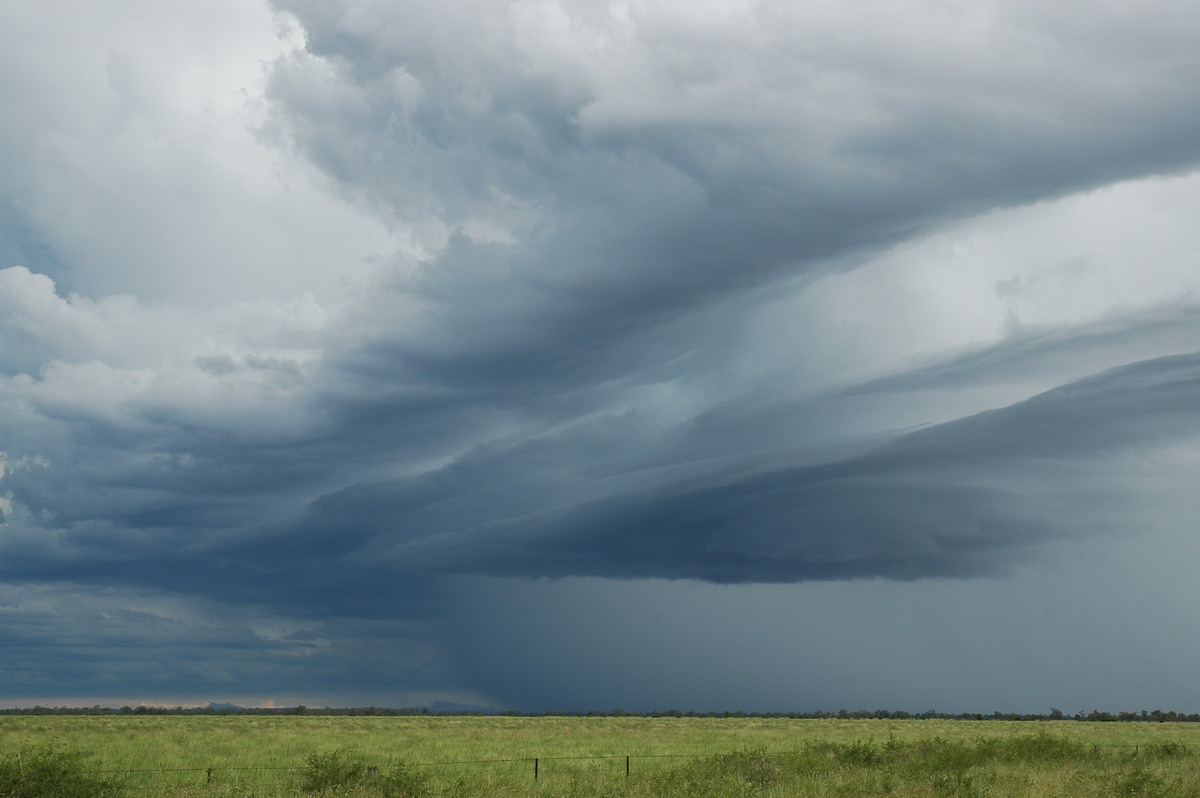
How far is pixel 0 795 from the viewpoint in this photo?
23.1 m

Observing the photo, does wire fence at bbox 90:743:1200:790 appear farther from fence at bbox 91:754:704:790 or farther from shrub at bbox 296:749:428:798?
shrub at bbox 296:749:428:798

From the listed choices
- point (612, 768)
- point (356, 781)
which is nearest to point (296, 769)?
point (356, 781)

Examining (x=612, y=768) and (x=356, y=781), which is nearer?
(x=356, y=781)

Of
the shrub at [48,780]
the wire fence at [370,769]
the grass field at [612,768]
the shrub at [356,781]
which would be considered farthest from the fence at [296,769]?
the shrub at [48,780]

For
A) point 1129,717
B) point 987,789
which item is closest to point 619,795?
point 987,789

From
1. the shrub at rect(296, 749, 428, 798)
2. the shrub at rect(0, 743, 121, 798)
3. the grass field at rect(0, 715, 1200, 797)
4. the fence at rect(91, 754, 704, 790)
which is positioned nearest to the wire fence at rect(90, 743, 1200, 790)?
the fence at rect(91, 754, 704, 790)

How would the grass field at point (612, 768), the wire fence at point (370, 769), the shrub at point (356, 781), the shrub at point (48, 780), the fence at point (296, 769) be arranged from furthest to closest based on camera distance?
the wire fence at point (370, 769) < the fence at point (296, 769) < the grass field at point (612, 768) < the shrub at point (356, 781) < the shrub at point (48, 780)

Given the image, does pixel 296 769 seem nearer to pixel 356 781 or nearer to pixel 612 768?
pixel 356 781

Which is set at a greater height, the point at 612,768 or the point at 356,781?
the point at 356,781

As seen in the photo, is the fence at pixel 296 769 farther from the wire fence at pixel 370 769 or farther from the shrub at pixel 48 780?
the shrub at pixel 48 780

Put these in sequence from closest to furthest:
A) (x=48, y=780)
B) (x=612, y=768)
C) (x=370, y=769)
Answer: (x=48, y=780) → (x=370, y=769) → (x=612, y=768)

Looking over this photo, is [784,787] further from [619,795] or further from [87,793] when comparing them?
[87,793]

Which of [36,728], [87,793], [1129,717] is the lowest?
[1129,717]

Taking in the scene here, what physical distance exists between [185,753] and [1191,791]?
147ft
